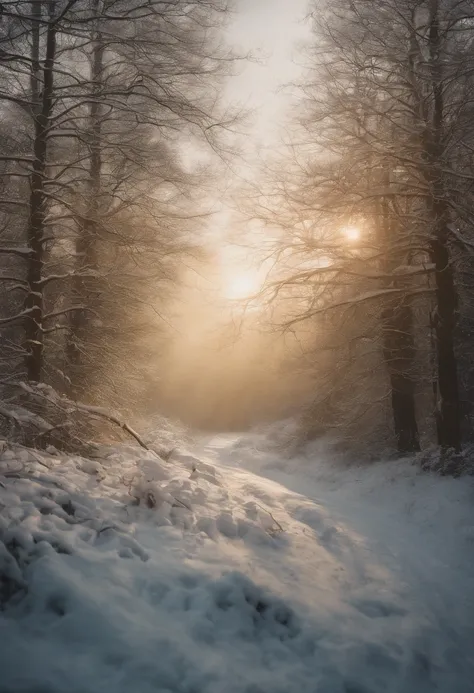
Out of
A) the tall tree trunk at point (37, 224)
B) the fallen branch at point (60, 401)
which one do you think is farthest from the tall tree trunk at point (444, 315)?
the tall tree trunk at point (37, 224)

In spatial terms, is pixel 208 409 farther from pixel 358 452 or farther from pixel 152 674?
pixel 152 674

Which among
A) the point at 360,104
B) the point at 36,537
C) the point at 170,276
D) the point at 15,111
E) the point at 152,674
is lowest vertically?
the point at 152,674

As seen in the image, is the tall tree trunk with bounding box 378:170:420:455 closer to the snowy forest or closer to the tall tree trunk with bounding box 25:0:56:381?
the snowy forest

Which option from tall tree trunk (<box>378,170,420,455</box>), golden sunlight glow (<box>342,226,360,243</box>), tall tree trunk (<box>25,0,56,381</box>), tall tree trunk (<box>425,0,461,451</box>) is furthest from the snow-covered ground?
golden sunlight glow (<box>342,226,360,243</box>)

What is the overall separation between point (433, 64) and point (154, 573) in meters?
8.07

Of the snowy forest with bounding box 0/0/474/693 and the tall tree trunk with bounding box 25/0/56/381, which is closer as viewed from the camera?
the snowy forest with bounding box 0/0/474/693

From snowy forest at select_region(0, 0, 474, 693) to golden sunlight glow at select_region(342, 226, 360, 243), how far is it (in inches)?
4.6

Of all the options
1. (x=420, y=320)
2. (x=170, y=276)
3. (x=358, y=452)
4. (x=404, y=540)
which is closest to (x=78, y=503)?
(x=404, y=540)

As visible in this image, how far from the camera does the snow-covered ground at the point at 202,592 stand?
279cm

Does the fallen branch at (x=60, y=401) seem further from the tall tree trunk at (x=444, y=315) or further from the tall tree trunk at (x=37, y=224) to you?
the tall tree trunk at (x=444, y=315)

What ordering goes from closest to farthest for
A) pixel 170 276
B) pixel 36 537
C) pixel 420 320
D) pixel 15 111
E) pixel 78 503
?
pixel 36 537
pixel 78 503
pixel 170 276
pixel 15 111
pixel 420 320

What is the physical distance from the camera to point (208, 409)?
3077 centimetres

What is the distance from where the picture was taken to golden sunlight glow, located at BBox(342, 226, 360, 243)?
357 inches

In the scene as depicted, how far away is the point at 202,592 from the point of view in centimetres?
352
